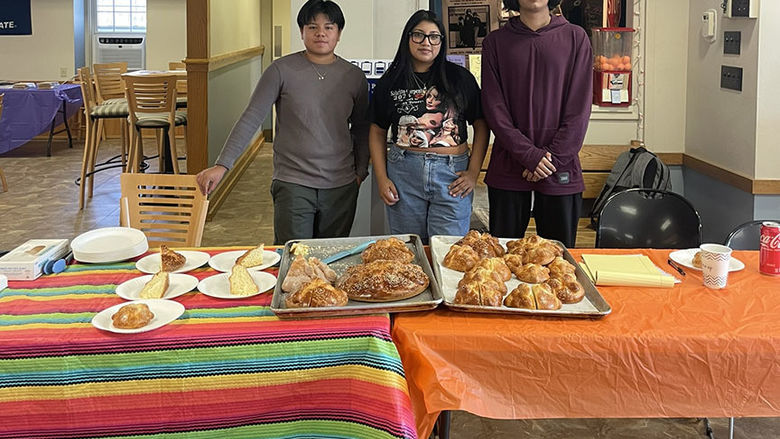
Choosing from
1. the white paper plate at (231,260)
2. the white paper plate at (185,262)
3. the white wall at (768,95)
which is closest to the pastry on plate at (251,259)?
the white paper plate at (231,260)

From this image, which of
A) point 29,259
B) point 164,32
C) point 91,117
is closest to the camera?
point 29,259

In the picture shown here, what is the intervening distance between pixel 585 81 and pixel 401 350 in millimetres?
1571

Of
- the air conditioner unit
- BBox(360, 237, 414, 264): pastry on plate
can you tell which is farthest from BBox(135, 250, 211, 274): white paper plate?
the air conditioner unit

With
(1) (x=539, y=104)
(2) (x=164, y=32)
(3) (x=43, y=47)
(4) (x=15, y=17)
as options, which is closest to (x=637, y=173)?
(1) (x=539, y=104)

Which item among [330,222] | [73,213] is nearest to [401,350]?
[330,222]

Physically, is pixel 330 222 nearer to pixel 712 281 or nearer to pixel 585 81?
pixel 585 81

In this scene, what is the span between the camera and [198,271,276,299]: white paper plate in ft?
6.49

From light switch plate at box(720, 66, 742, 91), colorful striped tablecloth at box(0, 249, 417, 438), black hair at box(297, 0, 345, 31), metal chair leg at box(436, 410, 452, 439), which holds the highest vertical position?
black hair at box(297, 0, 345, 31)

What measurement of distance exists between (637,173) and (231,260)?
3135 millimetres

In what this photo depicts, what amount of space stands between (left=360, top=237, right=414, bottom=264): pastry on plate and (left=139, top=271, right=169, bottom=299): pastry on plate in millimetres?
529

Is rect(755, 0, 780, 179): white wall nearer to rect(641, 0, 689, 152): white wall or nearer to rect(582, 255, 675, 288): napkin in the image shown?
rect(641, 0, 689, 152): white wall

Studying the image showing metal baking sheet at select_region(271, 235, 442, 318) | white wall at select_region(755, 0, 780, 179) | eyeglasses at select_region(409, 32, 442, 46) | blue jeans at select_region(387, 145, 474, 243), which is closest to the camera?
metal baking sheet at select_region(271, 235, 442, 318)

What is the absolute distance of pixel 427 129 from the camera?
2836mm

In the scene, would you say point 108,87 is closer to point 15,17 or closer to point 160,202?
point 15,17
